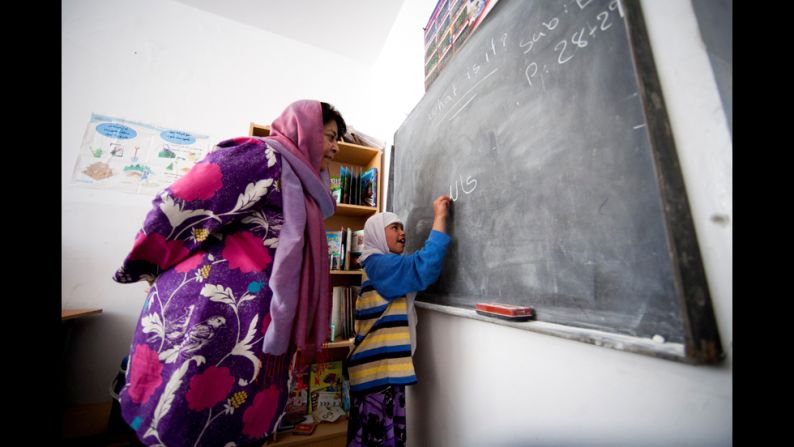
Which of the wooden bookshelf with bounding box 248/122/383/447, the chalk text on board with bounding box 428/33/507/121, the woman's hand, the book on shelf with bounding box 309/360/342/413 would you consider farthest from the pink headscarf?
the book on shelf with bounding box 309/360/342/413

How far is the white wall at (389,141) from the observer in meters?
0.42

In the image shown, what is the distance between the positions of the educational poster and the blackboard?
2.08 m

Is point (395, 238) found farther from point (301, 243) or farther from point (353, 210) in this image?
point (353, 210)

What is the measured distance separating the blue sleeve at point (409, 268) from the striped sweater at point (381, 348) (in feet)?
0.29

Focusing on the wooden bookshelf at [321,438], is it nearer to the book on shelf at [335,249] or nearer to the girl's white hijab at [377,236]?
the book on shelf at [335,249]

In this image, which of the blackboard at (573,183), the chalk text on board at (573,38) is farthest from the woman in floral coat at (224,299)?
the chalk text on board at (573,38)

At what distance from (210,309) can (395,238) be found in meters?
0.80

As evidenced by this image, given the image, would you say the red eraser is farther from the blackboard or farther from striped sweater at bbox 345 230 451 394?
striped sweater at bbox 345 230 451 394

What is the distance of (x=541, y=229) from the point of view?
26.6 inches

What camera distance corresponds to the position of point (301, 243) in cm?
78

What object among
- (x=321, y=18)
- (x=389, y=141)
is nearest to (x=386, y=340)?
(x=389, y=141)
